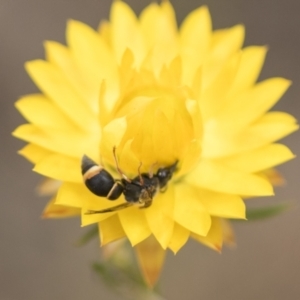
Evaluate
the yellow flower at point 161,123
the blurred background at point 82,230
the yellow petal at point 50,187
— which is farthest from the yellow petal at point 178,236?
the blurred background at point 82,230

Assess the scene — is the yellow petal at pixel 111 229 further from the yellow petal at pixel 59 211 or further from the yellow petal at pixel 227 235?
the yellow petal at pixel 227 235

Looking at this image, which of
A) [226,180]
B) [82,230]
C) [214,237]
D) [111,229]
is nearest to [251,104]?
[226,180]

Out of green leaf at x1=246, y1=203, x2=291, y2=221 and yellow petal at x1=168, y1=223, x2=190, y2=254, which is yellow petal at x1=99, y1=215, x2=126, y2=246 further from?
green leaf at x1=246, y1=203, x2=291, y2=221

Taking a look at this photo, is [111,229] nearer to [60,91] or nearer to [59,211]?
[59,211]

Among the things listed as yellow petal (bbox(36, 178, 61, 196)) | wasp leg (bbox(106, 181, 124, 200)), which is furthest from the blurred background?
wasp leg (bbox(106, 181, 124, 200))

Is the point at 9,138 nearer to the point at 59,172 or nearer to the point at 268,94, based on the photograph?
the point at 59,172

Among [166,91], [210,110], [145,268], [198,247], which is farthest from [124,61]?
[198,247]
